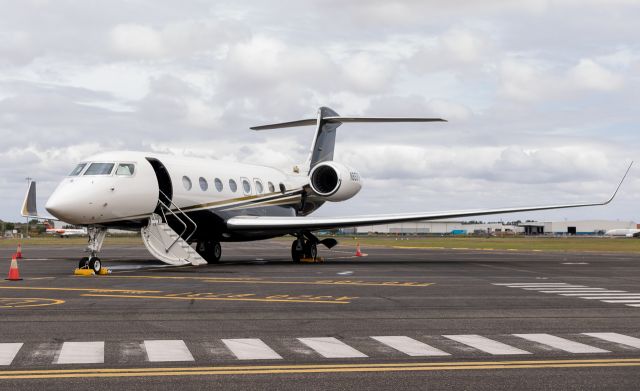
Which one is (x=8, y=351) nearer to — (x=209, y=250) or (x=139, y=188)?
(x=139, y=188)

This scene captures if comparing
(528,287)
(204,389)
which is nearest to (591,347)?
(204,389)

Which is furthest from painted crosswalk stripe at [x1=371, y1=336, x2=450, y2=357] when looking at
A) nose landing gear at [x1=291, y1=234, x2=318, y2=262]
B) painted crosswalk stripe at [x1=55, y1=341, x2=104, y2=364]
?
nose landing gear at [x1=291, y1=234, x2=318, y2=262]

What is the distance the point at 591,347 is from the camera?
9.73m

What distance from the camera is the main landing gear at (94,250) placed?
2361 cm

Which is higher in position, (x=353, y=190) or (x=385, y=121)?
(x=385, y=121)

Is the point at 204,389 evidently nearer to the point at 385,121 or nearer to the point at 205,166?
the point at 205,166

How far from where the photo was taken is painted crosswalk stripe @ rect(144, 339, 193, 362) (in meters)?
8.79

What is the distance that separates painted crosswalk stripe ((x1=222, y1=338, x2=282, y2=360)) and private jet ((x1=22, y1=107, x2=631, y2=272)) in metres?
14.5

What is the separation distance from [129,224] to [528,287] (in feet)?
44.1

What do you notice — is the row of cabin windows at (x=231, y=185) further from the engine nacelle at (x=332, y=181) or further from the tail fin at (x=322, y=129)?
the tail fin at (x=322, y=129)

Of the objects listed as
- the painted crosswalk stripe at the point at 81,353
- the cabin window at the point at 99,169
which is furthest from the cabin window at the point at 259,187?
the painted crosswalk stripe at the point at 81,353

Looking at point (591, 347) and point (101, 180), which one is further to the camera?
point (101, 180)

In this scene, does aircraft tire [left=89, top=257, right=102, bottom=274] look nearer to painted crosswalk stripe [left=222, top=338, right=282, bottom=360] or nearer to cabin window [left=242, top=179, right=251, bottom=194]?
cabin window [left=242, top=179, right=251, bottom=194]

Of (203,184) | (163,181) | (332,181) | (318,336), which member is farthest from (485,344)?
(332,181)
